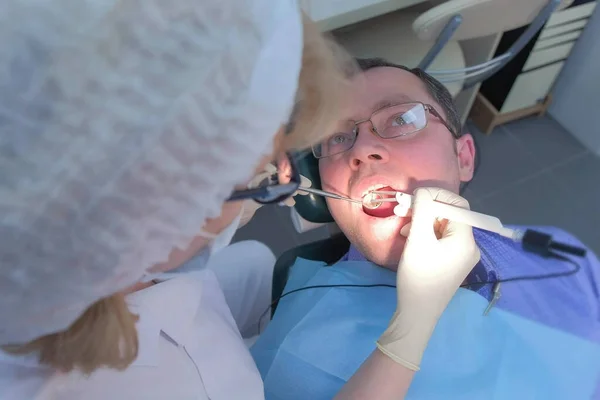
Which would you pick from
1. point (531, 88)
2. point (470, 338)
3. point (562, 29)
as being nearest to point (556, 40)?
point (562, 29)

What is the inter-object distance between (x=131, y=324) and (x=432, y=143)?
722 mm

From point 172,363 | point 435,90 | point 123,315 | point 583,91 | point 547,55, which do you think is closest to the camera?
point 123,315

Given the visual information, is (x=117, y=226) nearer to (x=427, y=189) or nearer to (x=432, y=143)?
(x=427, y=189)

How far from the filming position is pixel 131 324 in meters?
0.65

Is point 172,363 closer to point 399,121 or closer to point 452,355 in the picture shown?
point 452,355

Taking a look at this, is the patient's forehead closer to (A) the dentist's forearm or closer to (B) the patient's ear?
(B) the patient's ear

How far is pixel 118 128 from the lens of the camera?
482 millimetres

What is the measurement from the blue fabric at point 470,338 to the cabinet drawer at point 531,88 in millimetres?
1137

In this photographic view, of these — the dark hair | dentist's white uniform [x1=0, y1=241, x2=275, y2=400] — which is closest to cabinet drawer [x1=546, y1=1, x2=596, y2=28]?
the dark hair

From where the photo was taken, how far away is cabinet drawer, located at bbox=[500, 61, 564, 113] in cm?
207

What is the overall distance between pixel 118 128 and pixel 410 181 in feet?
2.25

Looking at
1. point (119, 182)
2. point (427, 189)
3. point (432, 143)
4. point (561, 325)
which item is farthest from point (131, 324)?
point (561, 325)

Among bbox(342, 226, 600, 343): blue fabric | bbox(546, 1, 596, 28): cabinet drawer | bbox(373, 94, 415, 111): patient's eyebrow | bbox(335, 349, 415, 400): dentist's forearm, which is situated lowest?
bbox(335, 349, 415, 400): dentist's forearm

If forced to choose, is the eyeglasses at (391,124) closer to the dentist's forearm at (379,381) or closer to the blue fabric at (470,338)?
the blue fabric at (470,338)
